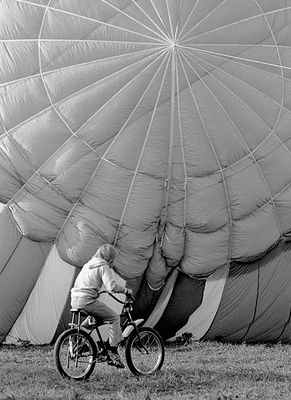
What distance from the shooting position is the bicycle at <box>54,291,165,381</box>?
6.48 metres

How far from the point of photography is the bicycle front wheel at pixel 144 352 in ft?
22.0

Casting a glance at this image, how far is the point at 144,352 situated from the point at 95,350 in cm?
45

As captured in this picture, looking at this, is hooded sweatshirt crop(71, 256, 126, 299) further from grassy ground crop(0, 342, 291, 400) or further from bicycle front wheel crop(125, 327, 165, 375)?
grassy ground crop(0, 342, 291, 400)

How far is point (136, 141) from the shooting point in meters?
8.43

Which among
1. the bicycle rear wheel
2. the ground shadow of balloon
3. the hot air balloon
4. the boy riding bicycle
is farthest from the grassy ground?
the hot air balloon

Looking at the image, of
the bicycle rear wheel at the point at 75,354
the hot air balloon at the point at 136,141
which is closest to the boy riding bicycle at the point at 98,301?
the bicycle rear wheel at the point at 75,354

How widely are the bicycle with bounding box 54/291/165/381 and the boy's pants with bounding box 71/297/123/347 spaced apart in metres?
0.05

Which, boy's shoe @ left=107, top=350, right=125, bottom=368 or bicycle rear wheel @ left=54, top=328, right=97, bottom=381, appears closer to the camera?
bicycle rear wheel @ left=54, top=328, right=97, bottom=381

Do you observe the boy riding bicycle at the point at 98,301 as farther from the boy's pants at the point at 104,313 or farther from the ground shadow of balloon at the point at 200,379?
the ground shadow of balloon at the point at 200,379

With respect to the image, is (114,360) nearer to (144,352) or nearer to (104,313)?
(144,352)

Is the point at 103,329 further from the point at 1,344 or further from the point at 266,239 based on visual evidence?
the point at 266,239

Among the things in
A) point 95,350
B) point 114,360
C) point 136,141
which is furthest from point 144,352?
point 136,141

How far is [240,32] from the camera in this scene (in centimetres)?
853

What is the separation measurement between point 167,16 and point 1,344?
395cm
